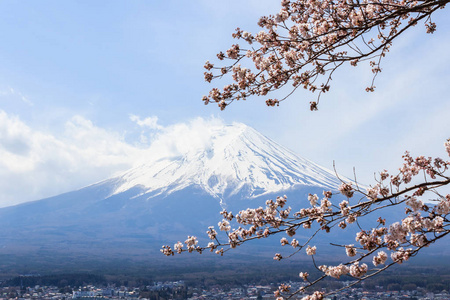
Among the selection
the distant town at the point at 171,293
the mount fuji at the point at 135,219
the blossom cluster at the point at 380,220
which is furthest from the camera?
the mount fuji at the point at 135,219

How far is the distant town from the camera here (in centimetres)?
5094

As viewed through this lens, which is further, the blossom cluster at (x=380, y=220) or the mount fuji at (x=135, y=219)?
the mount fuji at (x=135, y=219)

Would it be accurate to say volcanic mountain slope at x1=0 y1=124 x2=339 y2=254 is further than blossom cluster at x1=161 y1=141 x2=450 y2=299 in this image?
Yes

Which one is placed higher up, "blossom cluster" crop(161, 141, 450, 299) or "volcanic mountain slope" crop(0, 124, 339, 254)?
"volcanic mountain slope" crop(0, 124, 339, 254)

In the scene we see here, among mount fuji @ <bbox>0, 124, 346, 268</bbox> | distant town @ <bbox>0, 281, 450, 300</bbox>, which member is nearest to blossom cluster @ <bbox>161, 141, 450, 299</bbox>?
distant town @ <bbox>0, 281, 450, 300</bbox>

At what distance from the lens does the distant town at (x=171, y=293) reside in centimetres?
5094

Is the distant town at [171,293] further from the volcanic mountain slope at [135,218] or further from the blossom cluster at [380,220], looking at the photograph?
the volcanic mountain slope at [135,218]

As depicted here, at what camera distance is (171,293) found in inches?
2082

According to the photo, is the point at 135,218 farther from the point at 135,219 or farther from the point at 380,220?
the point at 380,220

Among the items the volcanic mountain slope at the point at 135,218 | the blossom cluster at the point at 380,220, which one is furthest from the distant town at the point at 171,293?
the volcanic mountain slope at the point at 135,218

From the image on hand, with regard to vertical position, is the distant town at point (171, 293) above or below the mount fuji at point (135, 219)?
below

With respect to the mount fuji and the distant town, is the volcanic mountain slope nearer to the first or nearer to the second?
the mount fuji

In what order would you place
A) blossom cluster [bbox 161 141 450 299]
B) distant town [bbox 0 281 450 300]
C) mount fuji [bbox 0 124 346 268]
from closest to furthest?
blossom cluster [bbox 161 141 450 299] < distant town [bbox 0 281 450 300] < mount fuji [bbox 0 124 346 268]

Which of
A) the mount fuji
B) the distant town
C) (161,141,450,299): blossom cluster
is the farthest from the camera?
the mount fuji
